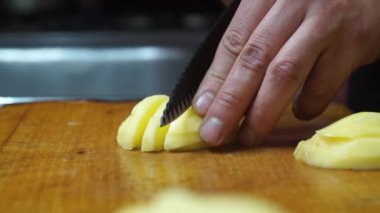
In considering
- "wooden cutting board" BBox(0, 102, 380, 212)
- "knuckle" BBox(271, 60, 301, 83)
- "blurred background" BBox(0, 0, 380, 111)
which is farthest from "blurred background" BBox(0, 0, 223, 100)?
"knuckle" BBox(271, 60, 301, 83)

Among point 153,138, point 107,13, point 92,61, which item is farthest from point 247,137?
point 107,13

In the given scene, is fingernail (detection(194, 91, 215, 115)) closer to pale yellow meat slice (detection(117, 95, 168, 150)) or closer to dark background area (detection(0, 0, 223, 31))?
pale yellow meat slice (detection(117, 95, 168, 150))

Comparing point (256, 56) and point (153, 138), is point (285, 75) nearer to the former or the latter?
point (256, 56)

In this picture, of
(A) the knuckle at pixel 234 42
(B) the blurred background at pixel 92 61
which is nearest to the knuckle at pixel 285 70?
(A) the knuckle at pixel 234 42

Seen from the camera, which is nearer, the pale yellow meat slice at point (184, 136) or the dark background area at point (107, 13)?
the pale yellow meat slice at point (184, 136)

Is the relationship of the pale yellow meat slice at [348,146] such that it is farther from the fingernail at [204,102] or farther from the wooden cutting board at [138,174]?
the fingernail at [204,102]

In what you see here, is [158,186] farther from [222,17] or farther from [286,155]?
[222,17]

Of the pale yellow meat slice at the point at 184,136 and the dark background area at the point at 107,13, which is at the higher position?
the pale yellow meat slice at the point at 184,136
